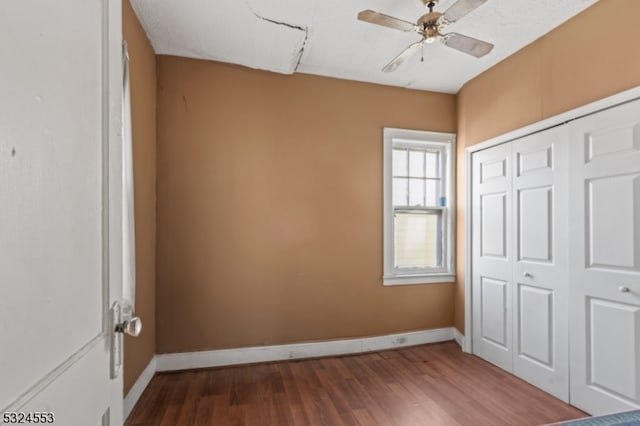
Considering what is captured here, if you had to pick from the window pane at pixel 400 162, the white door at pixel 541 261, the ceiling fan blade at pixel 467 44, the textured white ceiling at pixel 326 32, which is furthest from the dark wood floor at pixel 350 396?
the textured white ceiling at pixel 326 32

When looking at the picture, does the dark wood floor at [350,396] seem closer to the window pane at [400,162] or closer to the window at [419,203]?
the window at [419,203]

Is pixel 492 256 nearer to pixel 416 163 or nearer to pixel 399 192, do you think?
pixel 399 192

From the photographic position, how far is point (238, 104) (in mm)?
2965

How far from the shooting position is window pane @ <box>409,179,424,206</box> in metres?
3.54

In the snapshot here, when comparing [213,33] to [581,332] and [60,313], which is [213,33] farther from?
[581,332]

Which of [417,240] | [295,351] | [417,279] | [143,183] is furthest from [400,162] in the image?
[143,183]

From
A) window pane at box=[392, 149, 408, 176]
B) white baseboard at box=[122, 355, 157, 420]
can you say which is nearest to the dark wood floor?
white baseboard at box=[122, 355, 157, 420]

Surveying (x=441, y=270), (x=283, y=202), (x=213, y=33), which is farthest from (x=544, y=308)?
(x=213, y=33)

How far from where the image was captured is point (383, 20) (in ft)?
6.15

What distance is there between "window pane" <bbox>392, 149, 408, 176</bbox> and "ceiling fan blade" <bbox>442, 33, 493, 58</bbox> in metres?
1.42

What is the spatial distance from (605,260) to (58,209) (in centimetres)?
285

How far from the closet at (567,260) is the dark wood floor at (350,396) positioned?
0.86 feet

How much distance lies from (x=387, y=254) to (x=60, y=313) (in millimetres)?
2981

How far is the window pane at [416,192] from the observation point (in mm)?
3537
